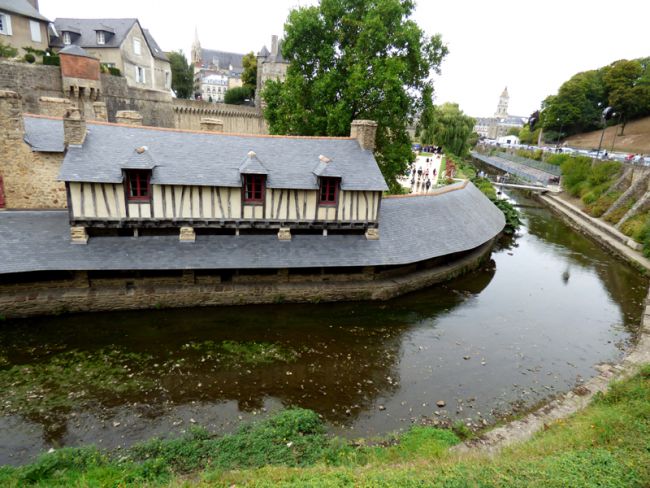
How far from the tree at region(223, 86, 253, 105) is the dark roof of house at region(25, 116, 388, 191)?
3729 centimetres

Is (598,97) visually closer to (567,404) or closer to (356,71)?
(356,71)

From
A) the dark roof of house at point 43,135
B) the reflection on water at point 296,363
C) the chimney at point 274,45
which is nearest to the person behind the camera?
the reflection on water at point 296,363

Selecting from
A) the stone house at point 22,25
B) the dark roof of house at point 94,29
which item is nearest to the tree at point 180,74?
the dark roof of house at point 94,29

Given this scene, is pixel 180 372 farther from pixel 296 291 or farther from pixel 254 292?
pixel 296 291

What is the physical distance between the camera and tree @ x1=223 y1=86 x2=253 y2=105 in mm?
47938

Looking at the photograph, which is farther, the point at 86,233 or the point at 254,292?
the point at 254,292

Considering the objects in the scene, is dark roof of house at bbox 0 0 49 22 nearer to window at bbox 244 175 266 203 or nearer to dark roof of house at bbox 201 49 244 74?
window at bbox 244 175 266 203

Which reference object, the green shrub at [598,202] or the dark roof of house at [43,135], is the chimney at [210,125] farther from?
the green shrub at [598,202]

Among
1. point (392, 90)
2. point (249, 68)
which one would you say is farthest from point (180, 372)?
point (249, 68)

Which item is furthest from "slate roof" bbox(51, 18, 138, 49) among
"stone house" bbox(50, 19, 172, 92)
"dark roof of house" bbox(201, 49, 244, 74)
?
"dark roof of house" bbox(201, 49, 244, 74)

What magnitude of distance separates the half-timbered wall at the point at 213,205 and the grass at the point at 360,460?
6572mm

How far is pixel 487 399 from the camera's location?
899cm

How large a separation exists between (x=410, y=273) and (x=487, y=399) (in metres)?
5.89

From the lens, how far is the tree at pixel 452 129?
4200 centimetres
